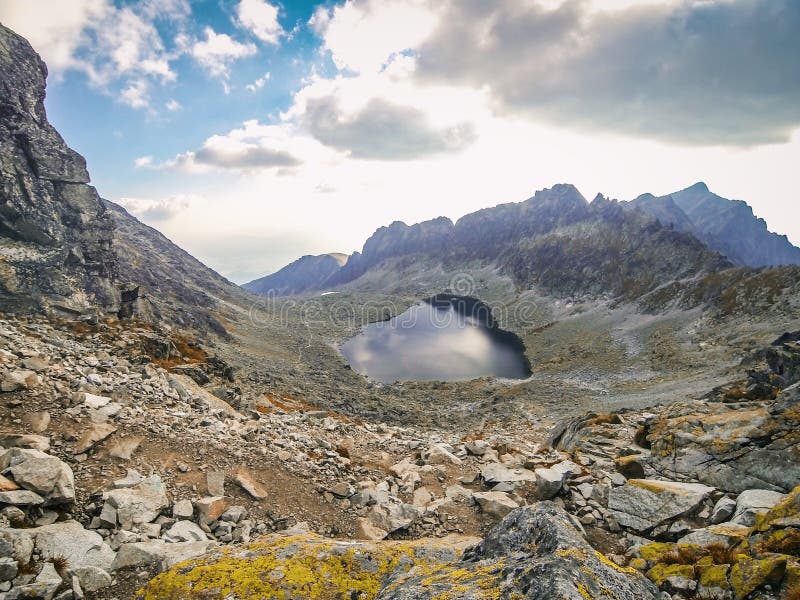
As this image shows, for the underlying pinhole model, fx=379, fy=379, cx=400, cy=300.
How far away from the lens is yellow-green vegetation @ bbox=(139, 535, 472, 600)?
6.18m

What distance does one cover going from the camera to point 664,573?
621 centimetres

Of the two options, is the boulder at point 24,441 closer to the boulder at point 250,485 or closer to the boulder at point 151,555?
the boulder at point 151,555

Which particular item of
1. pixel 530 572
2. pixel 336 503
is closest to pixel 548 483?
pixel 336 503

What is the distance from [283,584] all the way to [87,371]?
12455mm

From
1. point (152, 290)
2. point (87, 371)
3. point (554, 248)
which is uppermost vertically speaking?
point (554, 248)

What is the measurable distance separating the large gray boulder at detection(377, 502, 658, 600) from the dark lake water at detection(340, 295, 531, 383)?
66450 mm

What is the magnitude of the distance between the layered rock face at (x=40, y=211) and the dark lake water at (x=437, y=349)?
1993 inches

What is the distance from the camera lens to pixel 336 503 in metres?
11.9

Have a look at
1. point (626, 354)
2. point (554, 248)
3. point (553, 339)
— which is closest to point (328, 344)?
point (553, 339)

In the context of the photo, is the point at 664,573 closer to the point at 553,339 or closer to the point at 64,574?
the point at 64,574

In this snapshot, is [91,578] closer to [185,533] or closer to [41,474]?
[185,533]

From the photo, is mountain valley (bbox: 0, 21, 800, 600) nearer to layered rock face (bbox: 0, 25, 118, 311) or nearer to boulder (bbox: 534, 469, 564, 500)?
boulder (bbox: 534, 469, 564, 500)

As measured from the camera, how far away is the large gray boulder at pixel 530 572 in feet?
15.7

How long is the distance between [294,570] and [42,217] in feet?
142
